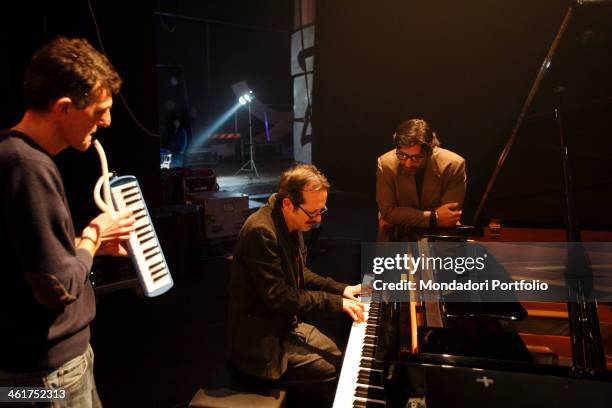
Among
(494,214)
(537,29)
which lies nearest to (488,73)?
(537,29)

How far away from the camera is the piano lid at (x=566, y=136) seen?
2070mm

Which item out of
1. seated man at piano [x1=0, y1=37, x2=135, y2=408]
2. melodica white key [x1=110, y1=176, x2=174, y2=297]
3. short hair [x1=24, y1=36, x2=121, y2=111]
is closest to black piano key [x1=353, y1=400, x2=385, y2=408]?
melodica white key [x1=110, y1=176, x2=174, y2=297]

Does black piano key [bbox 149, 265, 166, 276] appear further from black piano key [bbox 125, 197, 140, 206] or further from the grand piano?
the grand piano

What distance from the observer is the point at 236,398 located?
1.83 meters

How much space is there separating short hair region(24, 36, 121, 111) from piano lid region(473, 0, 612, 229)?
6.16ft

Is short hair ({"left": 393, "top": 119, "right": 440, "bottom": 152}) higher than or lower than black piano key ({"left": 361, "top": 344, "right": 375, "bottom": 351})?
higher

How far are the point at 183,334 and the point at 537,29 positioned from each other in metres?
5.19

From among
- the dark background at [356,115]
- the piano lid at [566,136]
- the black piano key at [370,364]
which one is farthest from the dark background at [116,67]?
the piano lid at [566,136]

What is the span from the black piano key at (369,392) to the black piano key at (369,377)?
0.11ft

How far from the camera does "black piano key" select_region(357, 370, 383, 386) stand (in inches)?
64.4

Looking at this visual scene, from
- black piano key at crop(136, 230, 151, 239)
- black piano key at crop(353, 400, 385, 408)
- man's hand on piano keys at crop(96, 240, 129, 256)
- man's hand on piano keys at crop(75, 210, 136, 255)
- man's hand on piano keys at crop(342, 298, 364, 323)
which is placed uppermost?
man's hand on piano keys at crop(75, 210, 136, 255)

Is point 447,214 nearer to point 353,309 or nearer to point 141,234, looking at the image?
point 353,309

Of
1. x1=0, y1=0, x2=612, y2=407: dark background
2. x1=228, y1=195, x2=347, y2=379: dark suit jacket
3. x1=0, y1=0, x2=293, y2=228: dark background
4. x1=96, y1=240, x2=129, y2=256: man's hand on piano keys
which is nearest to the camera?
x1=96, y1=240, x2=129, y2=256: man's hand on piano keys

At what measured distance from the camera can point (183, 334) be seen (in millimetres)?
3717
